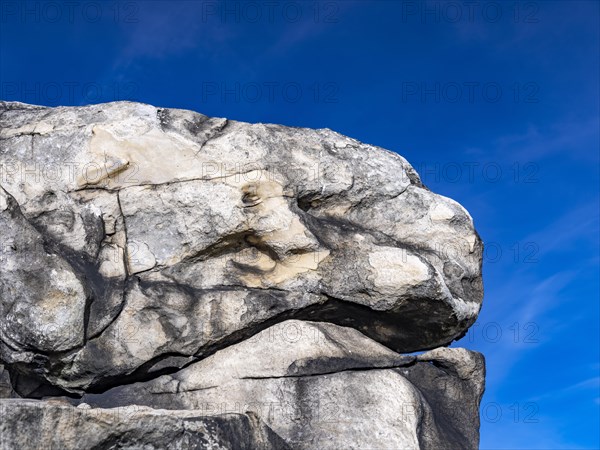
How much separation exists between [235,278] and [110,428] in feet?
9.10

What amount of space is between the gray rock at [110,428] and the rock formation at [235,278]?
934 mm

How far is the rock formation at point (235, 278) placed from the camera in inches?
358

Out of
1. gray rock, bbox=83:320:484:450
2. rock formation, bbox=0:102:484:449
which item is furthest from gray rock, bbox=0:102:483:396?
gray rock, bbox=83:320:484:450

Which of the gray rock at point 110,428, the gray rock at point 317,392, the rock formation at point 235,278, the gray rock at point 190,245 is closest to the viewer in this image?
the gray rock at point 110,428

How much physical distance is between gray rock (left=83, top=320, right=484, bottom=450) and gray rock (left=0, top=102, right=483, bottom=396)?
0.22 meters

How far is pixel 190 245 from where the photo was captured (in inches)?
386

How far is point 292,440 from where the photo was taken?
891cm

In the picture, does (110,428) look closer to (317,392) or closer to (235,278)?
(317,392)

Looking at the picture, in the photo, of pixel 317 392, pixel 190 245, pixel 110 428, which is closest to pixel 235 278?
pixel 190 245

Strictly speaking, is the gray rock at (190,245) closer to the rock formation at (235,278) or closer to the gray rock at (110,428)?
the rock formation at (235,278)

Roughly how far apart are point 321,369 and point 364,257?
1451 millimetres

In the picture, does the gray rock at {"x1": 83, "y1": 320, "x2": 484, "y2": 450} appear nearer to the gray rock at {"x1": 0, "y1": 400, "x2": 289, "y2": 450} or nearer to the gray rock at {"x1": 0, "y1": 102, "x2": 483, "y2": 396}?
the gray rock at {"x1": 0, "y1": 102, "x2": 483, "y2": 396}

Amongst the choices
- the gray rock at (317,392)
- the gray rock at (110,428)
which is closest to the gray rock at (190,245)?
the gray rock at (317,392)

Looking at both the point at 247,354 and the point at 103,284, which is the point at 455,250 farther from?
the point at 103,284
